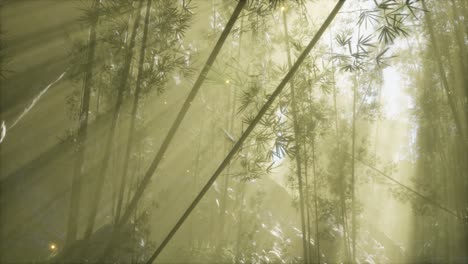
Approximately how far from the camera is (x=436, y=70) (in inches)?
249

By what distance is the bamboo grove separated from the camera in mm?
2953

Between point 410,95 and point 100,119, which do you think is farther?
point 410,95

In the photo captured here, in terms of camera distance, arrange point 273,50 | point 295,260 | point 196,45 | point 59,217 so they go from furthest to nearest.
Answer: point 295,260 → point 59,217 → point 196,45 → point 273,50

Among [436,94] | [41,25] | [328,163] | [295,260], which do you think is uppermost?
[41,25]

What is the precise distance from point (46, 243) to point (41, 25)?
4.29m

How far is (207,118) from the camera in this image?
6.96 meters

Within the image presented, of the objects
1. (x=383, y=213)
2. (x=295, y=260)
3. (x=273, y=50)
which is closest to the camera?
(x=273, y=50)

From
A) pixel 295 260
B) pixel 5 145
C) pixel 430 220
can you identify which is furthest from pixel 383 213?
pixel 5 145

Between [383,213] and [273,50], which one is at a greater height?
[273,50]

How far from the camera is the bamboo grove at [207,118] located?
2953 mm

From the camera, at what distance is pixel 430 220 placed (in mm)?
9555

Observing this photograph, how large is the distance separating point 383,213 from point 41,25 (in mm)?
15200

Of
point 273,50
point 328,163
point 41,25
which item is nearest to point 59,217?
point 41,25

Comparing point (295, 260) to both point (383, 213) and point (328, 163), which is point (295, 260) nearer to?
point (328, 163)
